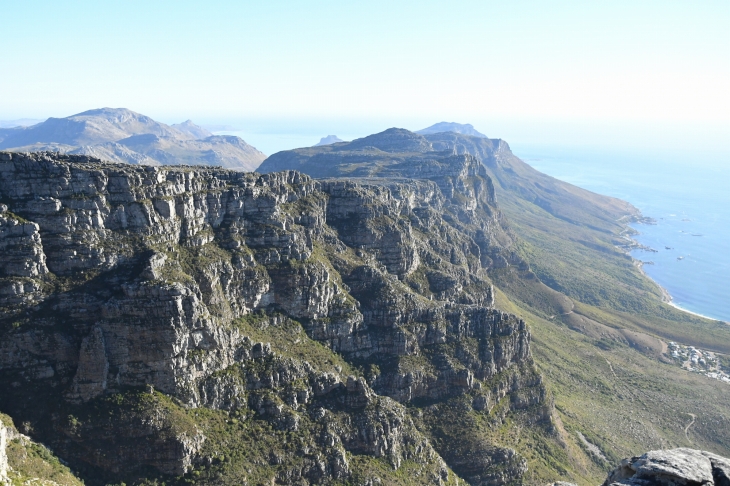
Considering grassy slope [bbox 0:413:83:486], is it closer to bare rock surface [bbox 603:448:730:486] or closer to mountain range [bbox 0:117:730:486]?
mountain range [bbox 0:117:730:486]

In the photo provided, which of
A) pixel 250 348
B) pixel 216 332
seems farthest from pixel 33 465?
pixel 250 348

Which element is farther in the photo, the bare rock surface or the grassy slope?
the grassy slope

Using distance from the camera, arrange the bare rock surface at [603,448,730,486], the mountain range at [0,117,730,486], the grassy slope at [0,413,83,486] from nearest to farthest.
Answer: the bare rock surface at [603,448,730,486] → the grassy slope at [0,413,83,486] → the mountain range at [0,117,730,486]

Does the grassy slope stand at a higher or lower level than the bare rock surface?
lower

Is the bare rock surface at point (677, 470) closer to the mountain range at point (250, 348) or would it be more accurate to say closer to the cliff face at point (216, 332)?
the mountain range at point (250, 348)

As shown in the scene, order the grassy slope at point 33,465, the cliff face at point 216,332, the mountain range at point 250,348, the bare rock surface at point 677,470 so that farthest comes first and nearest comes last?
the cliff face at point 216,332 < the mountain range at point 250,348 < the grassy slope at point 33,465 < the bare rock surface at point 677,470

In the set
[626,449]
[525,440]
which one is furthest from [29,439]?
[626,449]

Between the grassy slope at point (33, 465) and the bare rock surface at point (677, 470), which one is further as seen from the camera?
the grassy slope at point (33, 465)

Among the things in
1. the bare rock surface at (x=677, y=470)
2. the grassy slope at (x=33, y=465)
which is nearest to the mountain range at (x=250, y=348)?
the bare rock surface at (x=677, y=470)

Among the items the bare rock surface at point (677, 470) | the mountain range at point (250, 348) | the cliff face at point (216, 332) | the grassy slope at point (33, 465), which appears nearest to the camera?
the bare rock surface at point (677, 470)

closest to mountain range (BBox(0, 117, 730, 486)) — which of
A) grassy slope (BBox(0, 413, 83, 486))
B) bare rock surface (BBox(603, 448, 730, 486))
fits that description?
bare rock surface (BBox(603, 448, 730, 486))
